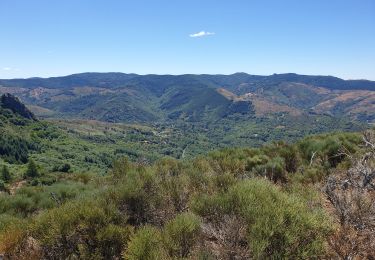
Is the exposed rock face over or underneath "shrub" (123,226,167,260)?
underneath

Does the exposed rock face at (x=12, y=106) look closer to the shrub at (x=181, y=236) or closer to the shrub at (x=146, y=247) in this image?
the shrub at (x=181, y=236)

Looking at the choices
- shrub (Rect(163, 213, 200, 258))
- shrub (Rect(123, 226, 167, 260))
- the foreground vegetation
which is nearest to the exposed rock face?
the foreground vegetation

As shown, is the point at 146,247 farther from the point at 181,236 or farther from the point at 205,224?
the point at 205,224

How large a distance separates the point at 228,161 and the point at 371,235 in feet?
34.8

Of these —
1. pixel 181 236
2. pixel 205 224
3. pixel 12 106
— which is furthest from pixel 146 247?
pixel 12 106

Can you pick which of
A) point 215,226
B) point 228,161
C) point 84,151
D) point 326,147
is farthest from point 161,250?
point 84,151

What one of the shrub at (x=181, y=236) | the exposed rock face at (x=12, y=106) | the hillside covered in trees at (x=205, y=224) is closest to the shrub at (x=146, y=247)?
the hillside covered in trees at (x=205, y=224)

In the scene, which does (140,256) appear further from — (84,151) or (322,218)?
(84,151)

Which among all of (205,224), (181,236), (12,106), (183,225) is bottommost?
(12,106)

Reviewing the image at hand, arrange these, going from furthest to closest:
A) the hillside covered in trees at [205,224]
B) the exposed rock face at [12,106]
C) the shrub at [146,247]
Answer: the exposed rock face at [12,106]
the hillside covered in trees at [205,224]
the shrub at [146,247]

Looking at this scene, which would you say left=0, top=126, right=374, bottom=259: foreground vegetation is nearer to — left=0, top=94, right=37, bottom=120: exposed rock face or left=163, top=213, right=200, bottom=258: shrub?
left=163, top=213, right=200, bottom=258: shrub

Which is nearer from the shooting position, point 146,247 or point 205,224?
point 146,247

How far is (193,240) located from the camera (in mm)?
8148

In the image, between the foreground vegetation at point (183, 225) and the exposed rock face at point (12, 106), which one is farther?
the exposed rock face at point (12, 106)
